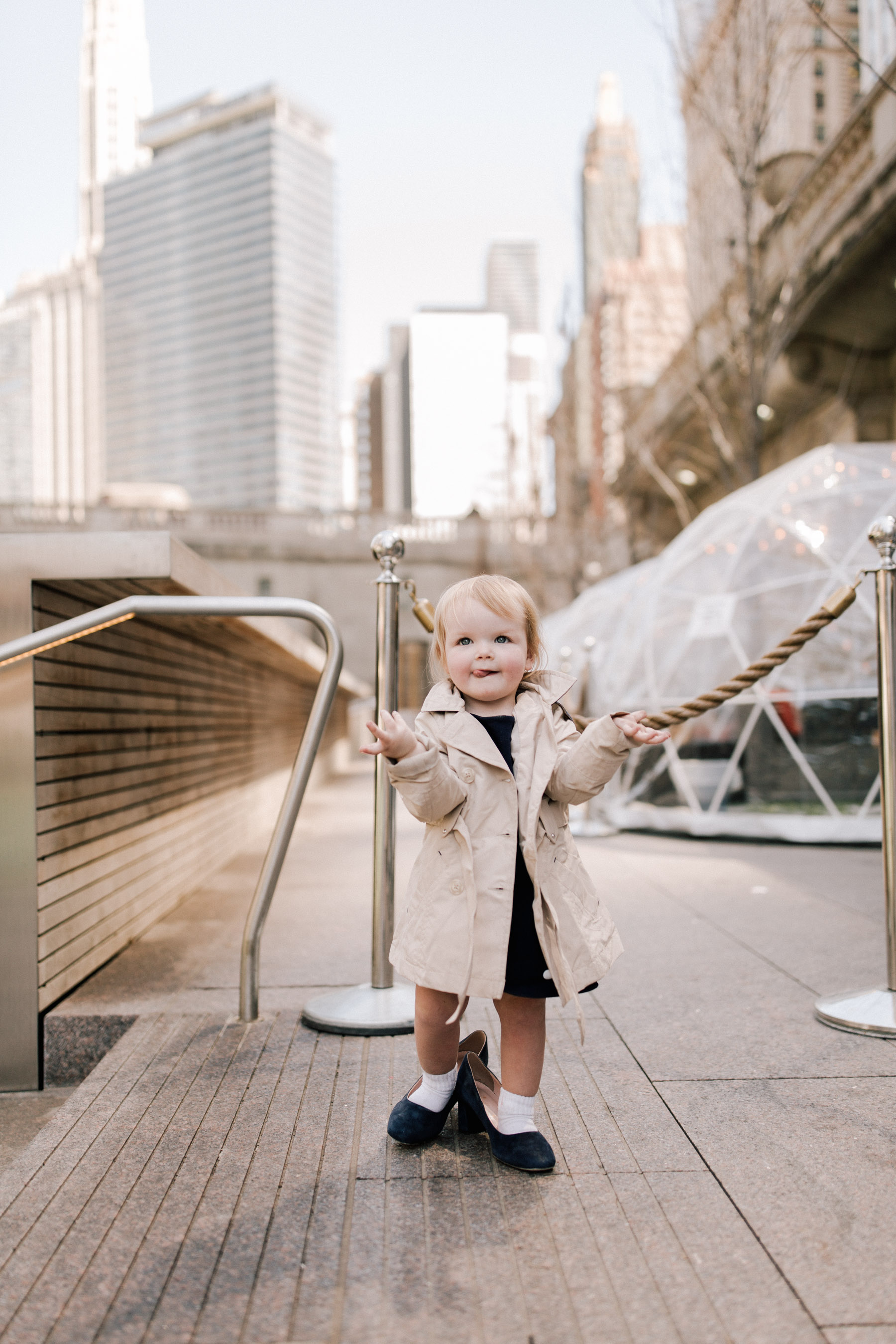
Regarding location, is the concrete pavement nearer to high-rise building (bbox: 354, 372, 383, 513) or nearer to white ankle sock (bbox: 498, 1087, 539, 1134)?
white ankle sock (bbox: 498, 1087, 539, 1134)

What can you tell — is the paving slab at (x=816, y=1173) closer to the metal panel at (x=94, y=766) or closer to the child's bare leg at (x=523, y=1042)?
the child's bare leg at (x=523, y=1042)

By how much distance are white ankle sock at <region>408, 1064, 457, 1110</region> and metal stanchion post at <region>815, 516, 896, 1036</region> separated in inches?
60.8

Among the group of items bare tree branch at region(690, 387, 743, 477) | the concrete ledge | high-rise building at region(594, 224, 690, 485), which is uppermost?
high-rise building at region(594, 224, 690, 485)

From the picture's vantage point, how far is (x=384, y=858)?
3.62 metres

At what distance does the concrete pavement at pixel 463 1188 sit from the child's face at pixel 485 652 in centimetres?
113

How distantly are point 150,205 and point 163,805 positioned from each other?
484 feet

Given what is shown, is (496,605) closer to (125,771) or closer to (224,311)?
(125,771)

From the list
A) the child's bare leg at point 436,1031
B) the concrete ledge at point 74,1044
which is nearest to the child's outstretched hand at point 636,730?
the child's bare leg at point 436,1031

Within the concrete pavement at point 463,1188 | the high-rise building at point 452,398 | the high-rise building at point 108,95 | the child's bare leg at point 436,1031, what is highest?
the high-rise building at point 108,95

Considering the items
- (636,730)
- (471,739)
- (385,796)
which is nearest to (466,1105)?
(471,739)

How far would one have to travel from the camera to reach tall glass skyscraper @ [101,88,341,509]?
131875 millimetres

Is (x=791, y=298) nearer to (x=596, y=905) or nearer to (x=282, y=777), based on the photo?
(x=282, y=777)

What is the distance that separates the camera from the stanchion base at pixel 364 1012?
11.1 feet

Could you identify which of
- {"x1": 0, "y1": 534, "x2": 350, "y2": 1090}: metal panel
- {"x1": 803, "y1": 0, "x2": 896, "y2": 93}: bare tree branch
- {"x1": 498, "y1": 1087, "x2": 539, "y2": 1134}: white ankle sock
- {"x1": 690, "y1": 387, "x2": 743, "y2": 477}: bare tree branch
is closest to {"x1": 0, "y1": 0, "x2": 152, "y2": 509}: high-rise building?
{"x1": 690, "y1": 387, "x2": 743, "y2": 477}: bare tree branch
